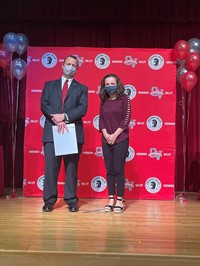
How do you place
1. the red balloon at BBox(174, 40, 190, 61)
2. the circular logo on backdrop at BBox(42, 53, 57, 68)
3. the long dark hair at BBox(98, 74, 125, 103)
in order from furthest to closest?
the circular logo on backdrop at BBox(42, 53, 57, 68)
the red balloon at BBox(174, 40, 190, 61)
the long dark hair at BBox(98, 74, 125, 103)

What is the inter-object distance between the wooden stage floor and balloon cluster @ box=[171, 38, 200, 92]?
4.53 ft

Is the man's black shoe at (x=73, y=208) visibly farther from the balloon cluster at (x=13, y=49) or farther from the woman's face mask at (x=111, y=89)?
the balloon cluster at (x=13, y=49)

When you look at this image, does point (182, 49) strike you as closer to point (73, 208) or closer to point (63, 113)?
point (63, 113)

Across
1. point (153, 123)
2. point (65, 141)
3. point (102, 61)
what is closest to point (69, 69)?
point (65, 141)

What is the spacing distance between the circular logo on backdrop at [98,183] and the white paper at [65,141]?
1028mm

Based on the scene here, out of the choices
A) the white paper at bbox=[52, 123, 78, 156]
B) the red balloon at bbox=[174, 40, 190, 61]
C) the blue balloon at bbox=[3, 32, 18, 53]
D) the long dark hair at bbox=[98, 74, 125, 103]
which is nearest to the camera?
the white paper at bbox=[52, 123, 78, 156]

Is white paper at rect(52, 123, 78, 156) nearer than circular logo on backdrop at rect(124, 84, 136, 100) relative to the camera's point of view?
Yes

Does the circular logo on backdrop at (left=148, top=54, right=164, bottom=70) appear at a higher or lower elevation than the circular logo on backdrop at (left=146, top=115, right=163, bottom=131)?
higher

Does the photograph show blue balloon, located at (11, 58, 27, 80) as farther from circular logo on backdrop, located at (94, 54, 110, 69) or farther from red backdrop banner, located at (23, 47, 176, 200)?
circular logo on backdrop, located at (94, 54, 110, 69)

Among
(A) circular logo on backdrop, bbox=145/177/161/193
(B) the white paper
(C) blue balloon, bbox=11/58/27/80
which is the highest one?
(C) blue balloon, bbox=11/58/27/80

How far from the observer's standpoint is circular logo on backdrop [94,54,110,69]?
4.53 m

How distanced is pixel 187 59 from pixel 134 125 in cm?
95

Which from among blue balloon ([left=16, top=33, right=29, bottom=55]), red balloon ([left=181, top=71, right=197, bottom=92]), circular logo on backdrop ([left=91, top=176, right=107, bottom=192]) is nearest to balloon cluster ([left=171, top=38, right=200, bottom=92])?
red balloon ([left=181, top=71, right=197, bottom=92])

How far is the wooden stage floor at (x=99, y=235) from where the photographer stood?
2.36m
